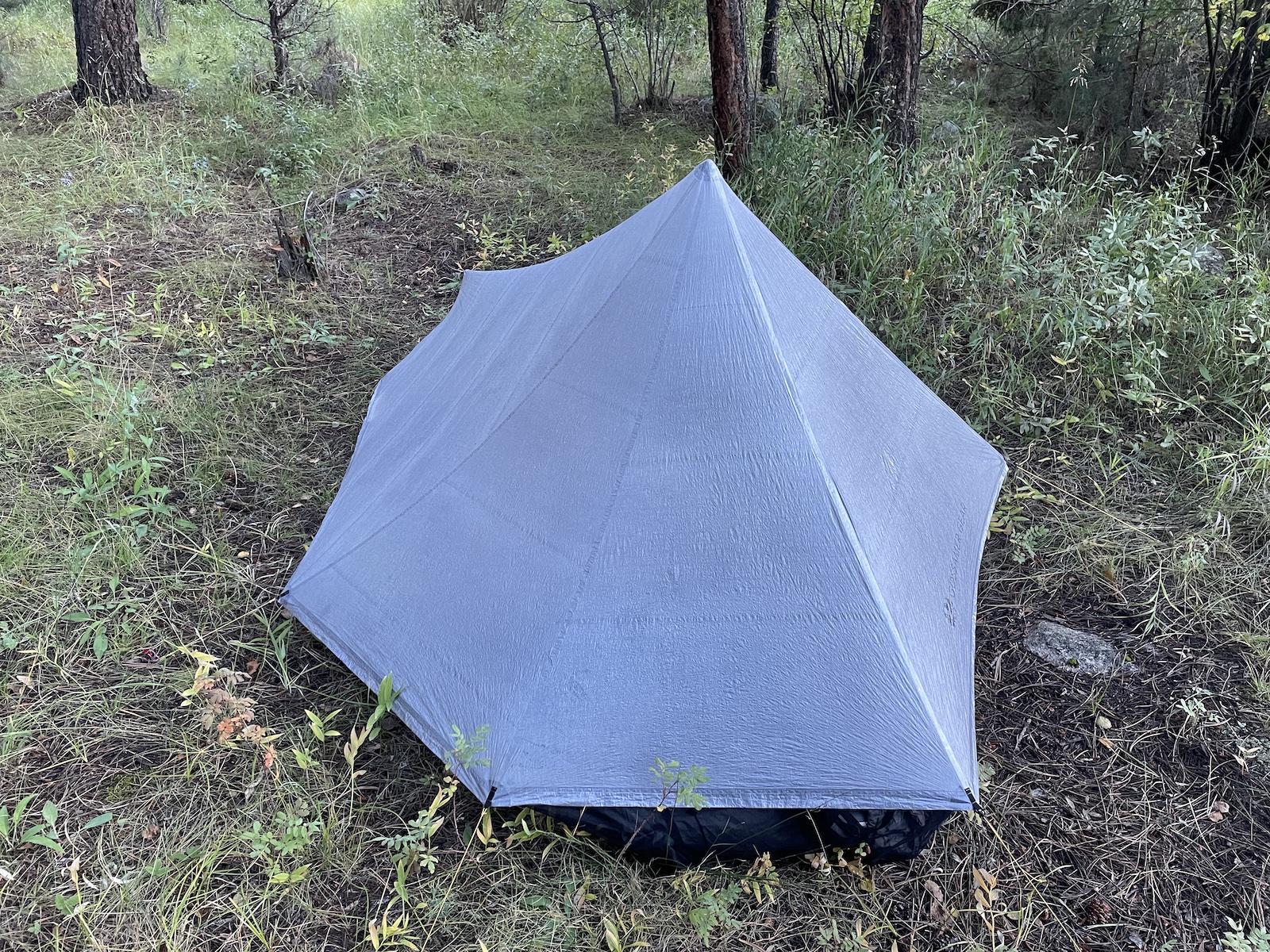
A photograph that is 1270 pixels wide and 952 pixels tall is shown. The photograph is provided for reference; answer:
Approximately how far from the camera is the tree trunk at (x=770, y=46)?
5496 mm

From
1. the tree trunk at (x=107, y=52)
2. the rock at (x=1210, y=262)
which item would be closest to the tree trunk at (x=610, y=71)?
the tree trunk at (x=107, y=52)

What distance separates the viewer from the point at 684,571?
2.00 m

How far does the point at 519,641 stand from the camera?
2010mm

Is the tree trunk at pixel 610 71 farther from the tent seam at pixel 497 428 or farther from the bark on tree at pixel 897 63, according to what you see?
Answer: the tent seam at pixel 497 428

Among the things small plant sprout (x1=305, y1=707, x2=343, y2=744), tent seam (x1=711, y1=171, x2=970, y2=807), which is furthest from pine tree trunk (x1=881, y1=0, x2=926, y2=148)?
small plant sprout (x1=305, y1=707, x2=343, y2=744)

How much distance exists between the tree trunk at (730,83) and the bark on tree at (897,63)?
684 millimetres

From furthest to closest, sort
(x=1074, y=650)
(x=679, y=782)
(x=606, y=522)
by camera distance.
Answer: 1. (x=1074, y=650)
2. (x=606, y=522)
3. (x=679, y=782)

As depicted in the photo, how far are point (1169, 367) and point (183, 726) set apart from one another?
3706mm

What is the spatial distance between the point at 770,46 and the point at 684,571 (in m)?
4.99

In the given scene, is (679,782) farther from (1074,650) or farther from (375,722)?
(1074,650)

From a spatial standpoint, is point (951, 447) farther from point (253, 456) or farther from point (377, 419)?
point (253, 456)

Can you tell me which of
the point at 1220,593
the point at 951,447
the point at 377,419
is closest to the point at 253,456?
the point at 377,419

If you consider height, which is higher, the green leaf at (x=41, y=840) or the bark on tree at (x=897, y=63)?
the bark on tree at (x=897, y=63)

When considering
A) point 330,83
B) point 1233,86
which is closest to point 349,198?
point 330,83
